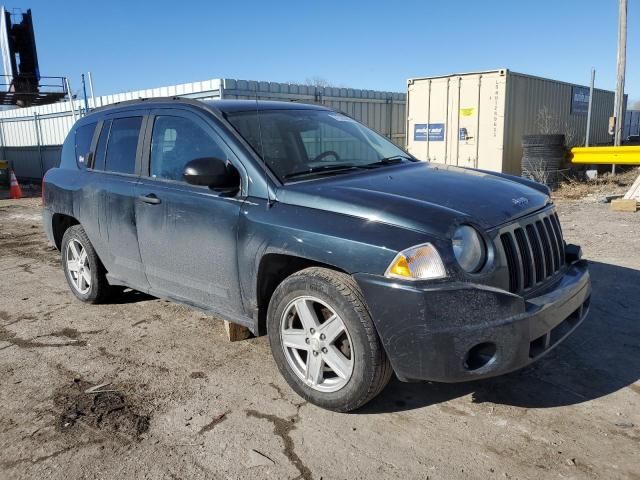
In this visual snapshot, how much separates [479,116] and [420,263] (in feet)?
36.3

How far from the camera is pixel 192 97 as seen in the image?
39.8 feet

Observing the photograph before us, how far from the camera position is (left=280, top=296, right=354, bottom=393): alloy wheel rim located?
2996 mm

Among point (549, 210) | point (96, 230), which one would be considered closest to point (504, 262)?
point (549, 210)

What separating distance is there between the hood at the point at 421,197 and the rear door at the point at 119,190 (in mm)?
1655

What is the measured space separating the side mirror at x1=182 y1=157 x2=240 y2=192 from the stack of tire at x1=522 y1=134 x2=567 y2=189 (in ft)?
34.4

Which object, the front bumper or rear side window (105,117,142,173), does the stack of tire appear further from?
the front bumper

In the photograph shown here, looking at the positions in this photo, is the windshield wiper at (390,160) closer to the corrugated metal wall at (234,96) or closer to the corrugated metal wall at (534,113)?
the corrugated metal wall at (234,96)

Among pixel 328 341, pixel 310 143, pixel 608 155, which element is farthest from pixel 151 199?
pixel 608 155

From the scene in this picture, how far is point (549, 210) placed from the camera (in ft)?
11.5

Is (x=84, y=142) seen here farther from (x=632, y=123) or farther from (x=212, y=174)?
(x=632, y=123)

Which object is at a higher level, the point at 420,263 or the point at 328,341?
the point at 420,263

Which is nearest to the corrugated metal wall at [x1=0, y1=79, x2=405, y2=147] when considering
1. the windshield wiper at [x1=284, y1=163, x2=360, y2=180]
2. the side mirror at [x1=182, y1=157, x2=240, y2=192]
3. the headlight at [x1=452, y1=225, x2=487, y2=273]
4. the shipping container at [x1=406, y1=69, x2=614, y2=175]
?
the shipping container at [x1=406, y1=69, x2=614, y2=175]

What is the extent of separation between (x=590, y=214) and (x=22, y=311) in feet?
29.8

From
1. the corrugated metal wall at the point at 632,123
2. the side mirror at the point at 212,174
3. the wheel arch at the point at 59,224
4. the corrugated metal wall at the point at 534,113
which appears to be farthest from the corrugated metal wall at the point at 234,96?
the corrugated metal wall at the point at 632,123
